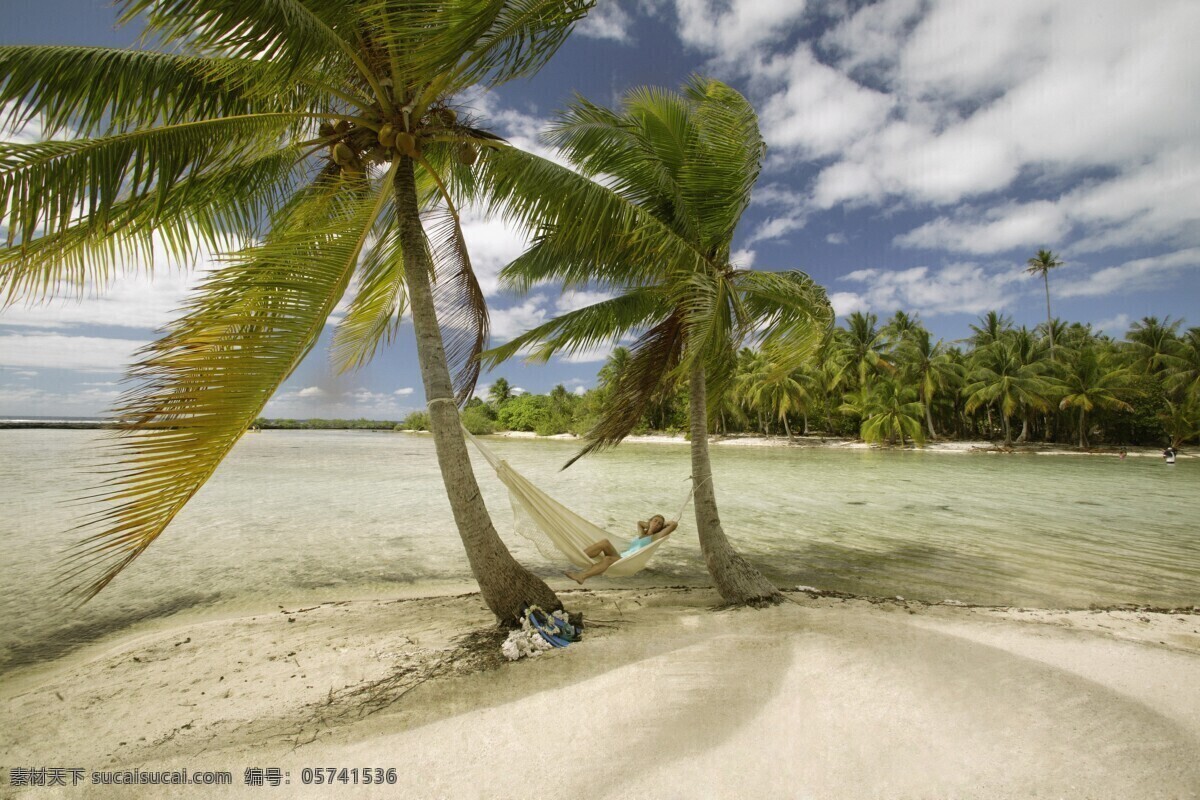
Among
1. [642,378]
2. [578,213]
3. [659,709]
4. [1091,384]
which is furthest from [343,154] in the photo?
[1091,384]

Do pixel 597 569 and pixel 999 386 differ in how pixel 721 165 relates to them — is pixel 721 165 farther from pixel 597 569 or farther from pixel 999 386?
pixel 999 386

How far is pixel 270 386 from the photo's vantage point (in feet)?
8.53

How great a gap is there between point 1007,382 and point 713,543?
25.9 metres

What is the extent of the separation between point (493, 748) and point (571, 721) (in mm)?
361

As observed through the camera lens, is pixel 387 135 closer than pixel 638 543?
Yes

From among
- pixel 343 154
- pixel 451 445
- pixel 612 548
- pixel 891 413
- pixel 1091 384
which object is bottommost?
pixel 612 548

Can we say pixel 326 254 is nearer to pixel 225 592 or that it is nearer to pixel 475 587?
pixel 475 587

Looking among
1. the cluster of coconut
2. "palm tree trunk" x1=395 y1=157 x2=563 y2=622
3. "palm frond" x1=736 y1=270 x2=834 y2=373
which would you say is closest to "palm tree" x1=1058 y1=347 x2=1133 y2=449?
"palm frond" x1=736 y1=270 x2=834 y2=373

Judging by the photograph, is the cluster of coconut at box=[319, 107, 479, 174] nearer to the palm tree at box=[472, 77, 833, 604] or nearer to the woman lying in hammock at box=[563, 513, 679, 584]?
the palm tree at box=[472, 77, 833, 604]

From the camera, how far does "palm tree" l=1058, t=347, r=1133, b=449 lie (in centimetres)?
2322

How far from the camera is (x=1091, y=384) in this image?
2383cm

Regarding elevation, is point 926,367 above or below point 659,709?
above

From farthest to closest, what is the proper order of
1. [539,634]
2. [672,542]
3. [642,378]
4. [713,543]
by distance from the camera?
1. [672,542]
2. [642,378]
3. [713,543]
4. [539,634]

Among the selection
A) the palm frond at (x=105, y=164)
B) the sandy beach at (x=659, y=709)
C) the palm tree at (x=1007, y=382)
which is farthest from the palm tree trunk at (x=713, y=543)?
the palm tree at (x=1007, y=382)
